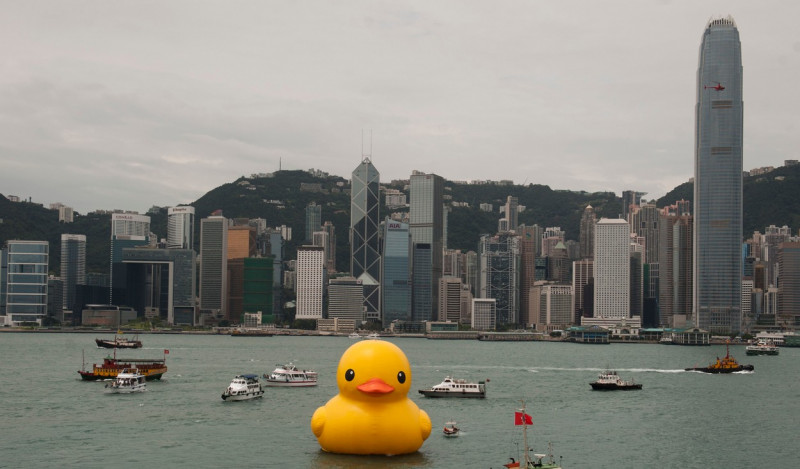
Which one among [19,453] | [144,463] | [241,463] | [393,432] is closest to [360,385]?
[393,432]

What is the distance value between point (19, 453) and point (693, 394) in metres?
58.6

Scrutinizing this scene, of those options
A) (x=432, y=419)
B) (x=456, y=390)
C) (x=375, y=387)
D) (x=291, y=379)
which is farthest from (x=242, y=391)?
(x=375, y=387)

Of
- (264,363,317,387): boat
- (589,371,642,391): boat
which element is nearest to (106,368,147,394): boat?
(264,363,317,387): boat

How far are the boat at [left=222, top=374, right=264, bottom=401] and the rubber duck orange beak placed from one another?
33.3m

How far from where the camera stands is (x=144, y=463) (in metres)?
46.1

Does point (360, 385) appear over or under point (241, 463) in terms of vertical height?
over

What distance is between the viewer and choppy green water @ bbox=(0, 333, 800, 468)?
48.3 m

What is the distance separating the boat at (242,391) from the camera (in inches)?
2825

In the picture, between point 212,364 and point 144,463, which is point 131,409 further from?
point 212,364

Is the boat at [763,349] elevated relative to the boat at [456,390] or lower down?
lower down

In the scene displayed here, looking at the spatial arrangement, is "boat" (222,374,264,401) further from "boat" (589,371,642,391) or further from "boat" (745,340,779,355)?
"boat" (745,340,779,355)

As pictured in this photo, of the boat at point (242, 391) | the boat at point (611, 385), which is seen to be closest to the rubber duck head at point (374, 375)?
the boat at point (242, 391)

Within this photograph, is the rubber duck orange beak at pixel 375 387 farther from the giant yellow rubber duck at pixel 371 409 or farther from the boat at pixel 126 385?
the boat at pixel 126 385

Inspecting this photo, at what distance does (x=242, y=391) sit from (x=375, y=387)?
1352 inches
